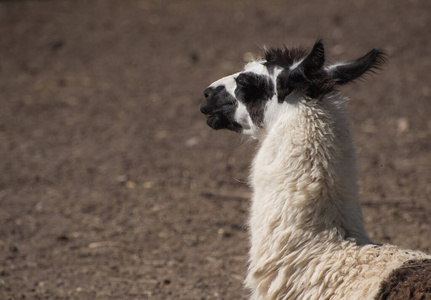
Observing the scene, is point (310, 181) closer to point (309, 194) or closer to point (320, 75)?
point (309, 194)

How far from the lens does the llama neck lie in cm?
322

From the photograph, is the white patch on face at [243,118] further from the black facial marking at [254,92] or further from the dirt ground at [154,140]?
the dirt ground at [154,140]

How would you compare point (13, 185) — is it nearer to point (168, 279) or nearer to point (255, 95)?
point (168, 279)

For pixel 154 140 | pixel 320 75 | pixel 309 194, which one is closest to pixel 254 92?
pixel 320 75

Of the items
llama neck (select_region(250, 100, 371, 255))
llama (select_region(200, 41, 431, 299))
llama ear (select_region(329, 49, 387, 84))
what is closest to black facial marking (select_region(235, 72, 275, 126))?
llama (select_region(200, 41, 431, 299))

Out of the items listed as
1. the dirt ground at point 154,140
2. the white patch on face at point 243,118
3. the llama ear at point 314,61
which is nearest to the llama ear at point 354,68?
the llama ear at point 314,61

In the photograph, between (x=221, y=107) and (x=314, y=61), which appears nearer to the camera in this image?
(x=314, y=61)

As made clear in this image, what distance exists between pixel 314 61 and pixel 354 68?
254 millimetres

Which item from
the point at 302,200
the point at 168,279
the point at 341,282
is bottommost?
the point at 168,279

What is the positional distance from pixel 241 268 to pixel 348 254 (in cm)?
196

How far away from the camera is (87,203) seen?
6371mm

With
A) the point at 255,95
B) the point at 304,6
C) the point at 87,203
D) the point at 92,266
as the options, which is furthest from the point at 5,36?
the point at 255,95

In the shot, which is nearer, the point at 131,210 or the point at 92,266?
the point at 92,266

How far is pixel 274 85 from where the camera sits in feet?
11.4
